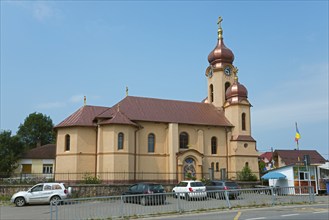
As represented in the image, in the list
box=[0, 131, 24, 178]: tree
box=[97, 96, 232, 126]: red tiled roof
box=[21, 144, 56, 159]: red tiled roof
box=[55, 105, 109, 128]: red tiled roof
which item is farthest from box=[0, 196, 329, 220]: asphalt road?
box=[21, 144, 56, 159]: red tiled roof

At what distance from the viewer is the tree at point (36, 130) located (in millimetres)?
71438

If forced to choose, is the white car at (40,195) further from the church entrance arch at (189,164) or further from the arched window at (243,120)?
the arched window at (243,120)

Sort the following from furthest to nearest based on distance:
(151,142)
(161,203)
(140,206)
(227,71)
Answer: (227,71) < (151,142) < (161,203) < (140,206)

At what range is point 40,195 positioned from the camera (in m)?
24.0

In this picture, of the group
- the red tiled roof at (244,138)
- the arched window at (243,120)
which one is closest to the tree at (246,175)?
the red tiled roof at (244,138)

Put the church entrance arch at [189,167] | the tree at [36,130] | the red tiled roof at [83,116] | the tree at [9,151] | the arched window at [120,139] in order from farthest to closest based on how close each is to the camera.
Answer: the tree at [36,130] → the tree at [9,151] → the church entrance arch at [189,167] → the red tiled roof at [83,116] → the arched window at [120,139]

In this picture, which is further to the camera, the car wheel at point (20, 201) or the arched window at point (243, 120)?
the arched window at point (243, 120)

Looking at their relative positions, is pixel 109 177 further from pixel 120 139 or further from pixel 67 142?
pixel 67 142

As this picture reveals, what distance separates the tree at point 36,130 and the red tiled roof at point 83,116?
37434 millimetres

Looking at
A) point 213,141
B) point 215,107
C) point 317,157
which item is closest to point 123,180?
point 213,141

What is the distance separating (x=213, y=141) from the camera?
40812 millimetres

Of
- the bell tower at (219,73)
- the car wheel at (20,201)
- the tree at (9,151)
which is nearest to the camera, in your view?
the car wheel at (20,201)

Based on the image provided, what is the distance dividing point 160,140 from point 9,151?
90.2 feet

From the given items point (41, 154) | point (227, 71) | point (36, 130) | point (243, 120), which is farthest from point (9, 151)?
point (243, 120)
